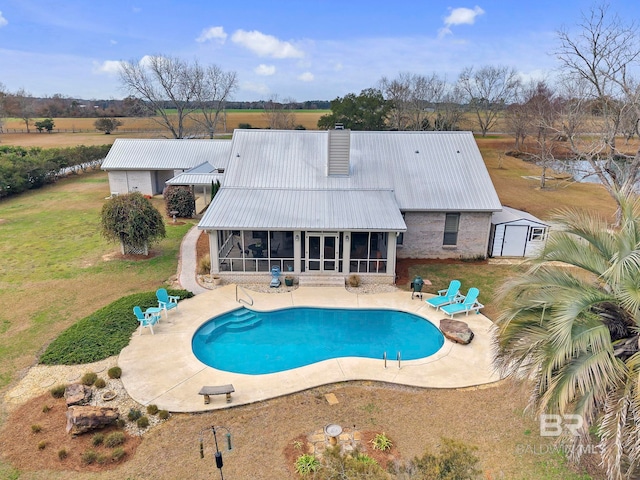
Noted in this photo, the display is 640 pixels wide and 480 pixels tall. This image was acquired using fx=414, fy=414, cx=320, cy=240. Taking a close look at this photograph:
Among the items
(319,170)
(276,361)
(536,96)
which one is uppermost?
(536,96)

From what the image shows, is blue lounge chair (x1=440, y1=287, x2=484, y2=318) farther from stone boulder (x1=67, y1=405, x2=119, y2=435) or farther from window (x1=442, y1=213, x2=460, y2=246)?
stone boulder (x1=67, y1=405, x2=119, y2=435)

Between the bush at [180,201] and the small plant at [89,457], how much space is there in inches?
881

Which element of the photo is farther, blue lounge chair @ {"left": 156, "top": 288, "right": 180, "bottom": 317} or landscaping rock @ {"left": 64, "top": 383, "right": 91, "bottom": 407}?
blue lounge chair @ {"left": 156, "top": 288, "right": 180, "bottom": 317}

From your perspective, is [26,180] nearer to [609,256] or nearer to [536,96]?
[609,256]

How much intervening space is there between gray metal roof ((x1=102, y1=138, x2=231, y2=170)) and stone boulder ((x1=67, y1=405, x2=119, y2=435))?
93.6 ft

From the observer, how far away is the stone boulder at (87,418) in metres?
10.4

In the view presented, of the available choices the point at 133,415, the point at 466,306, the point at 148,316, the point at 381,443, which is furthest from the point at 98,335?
the point at 466,306

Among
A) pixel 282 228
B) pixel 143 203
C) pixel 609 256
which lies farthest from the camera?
pixel 143 203

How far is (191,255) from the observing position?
75.8 feet

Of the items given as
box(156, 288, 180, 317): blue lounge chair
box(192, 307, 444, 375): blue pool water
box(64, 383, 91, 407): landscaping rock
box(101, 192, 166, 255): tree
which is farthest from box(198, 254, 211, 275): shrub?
box(64, 383, 91, 407): landscaping rock

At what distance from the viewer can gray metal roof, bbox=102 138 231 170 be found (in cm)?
3659

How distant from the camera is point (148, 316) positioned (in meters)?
16.1

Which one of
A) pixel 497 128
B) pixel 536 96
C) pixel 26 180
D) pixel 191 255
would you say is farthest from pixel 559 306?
pixel 497 128

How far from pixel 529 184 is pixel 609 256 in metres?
40.2
